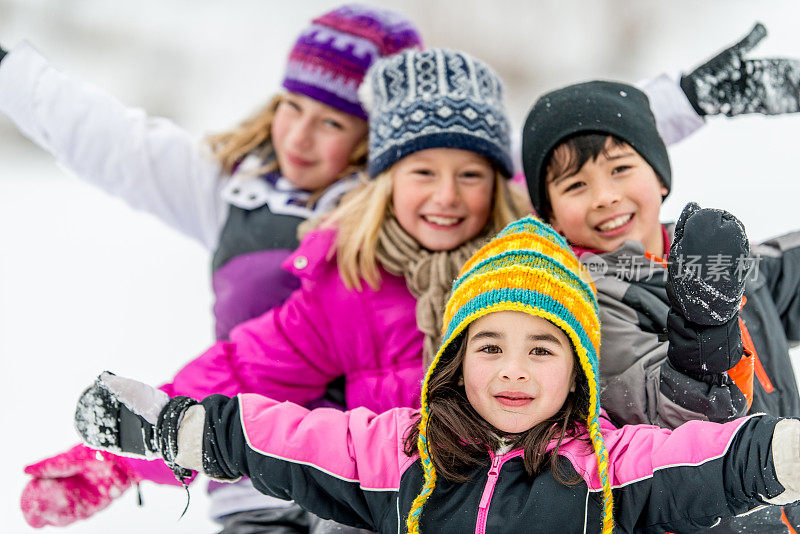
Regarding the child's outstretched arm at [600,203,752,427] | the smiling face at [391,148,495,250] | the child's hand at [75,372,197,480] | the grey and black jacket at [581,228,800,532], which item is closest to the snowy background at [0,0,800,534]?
the grey and black jacket at [581,228,800,532]

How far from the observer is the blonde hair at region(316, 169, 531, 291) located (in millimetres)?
1836

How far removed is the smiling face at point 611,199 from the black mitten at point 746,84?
520mm

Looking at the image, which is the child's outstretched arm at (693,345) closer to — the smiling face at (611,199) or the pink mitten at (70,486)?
the smiling face at (611,199)

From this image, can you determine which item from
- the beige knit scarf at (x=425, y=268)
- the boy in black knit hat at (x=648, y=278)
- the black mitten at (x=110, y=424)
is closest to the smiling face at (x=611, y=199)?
the boy in black knit hat at (x=648, y=278)

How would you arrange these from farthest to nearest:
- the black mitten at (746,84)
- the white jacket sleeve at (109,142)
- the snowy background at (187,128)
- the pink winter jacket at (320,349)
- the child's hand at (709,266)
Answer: the snowy background at (187,128) < the white jacket sleeve at (109,142) < the black mitten at (746,84) < the pink winter jacket at (320,349) < the child's hand at (709,266)

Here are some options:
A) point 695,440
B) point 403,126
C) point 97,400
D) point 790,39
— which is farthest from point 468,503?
point 790,39

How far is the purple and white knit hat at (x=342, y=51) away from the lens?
7.04 ft

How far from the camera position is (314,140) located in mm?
2178

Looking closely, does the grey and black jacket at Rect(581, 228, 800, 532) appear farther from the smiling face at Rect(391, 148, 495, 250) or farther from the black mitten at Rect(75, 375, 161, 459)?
the black mitten at Rect(75, 375, 161, 459)

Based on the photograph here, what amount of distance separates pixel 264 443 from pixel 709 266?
708 millimetres

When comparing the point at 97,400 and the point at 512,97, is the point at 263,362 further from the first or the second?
the point at 512,97

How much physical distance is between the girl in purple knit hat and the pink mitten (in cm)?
32

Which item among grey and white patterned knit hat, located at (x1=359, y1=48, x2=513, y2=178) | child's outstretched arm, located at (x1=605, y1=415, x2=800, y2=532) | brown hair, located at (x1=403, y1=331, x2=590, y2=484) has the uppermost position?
grey and white patterned knit hat, located at (x1=359, y1=48, x2=513, y2=178)

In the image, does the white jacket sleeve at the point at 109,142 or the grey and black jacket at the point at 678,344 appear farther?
the white jacket sleeve at the point at 109,142
